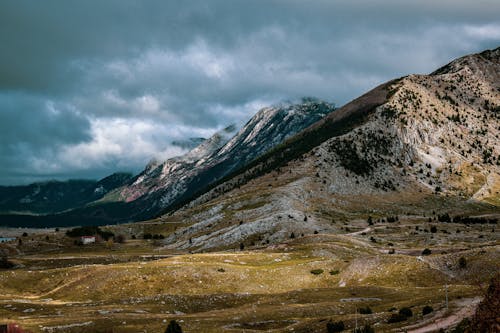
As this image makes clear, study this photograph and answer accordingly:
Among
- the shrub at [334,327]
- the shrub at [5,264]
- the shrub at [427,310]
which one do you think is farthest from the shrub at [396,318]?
the shrub at [5,264]

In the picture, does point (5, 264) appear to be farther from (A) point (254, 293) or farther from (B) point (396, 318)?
(B) point (396, 318)

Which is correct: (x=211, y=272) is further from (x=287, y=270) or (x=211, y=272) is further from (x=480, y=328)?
(x=480, y=328)

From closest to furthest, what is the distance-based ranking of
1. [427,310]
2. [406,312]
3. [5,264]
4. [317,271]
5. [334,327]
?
[334,327], [427,310], [406,312], [317,271], [5,264]

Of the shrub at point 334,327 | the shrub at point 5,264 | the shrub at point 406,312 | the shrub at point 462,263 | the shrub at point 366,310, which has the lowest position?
the shrub at point 366,310

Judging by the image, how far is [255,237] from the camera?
643ft

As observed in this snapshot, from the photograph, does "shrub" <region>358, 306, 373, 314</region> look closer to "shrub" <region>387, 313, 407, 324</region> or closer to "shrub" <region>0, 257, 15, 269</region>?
"shrub" <region>387, 313, 407, 324</region>

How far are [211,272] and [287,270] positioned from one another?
15.0 m

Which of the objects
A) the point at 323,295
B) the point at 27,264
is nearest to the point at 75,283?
the point at 323,295

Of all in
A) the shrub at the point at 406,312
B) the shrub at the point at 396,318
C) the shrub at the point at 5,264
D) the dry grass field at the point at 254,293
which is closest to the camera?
the shrub at the point at 396,318

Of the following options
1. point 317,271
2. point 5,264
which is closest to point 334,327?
point 317,271

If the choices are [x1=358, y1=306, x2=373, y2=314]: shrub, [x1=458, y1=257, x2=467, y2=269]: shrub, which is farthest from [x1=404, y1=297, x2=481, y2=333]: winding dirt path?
[x1=458, y1=257, x2=467, y2=269]: shrub

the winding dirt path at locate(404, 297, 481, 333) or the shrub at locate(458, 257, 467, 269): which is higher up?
the shrub at locate(458, 257, 467, 269)

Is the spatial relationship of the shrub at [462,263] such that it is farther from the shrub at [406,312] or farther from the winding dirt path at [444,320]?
the shrub at [406,312]

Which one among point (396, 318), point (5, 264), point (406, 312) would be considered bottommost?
point (396, 318)
